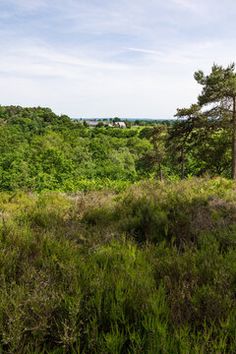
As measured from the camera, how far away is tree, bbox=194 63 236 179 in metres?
21.1

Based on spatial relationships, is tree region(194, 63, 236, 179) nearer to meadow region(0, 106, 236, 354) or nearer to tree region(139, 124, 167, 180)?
meadow region(0, 106, 236, 354)

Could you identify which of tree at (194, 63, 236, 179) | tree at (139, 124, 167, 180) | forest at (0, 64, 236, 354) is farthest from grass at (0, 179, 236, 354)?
tree at (139, 124, 167, 180)

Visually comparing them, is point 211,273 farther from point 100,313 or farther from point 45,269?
point 45,269

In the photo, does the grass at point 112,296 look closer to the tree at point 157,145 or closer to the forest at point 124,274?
the forest at point 124,274

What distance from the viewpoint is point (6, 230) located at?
4.82m

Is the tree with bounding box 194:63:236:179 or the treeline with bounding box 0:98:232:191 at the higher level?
the tree with bounding box 194:63:236:179

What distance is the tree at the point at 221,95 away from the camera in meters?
21.1

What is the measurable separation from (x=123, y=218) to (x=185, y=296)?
3601mm

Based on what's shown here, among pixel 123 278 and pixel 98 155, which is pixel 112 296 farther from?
pixel 98 155

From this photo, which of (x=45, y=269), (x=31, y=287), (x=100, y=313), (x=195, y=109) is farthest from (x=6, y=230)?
(x=195, y=109)

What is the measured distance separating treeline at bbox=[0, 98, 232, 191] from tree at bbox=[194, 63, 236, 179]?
1315mm

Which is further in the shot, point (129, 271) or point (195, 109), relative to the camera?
point (195, 109)

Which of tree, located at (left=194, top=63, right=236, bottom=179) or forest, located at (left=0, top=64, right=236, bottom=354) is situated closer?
forest, located at (left=0, top=64, right=236, bottom=354)

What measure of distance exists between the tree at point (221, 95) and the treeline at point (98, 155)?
1315mm
